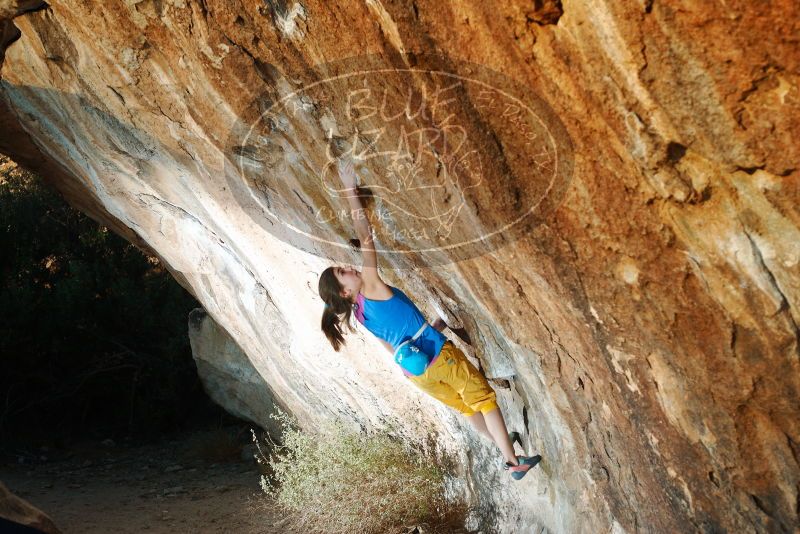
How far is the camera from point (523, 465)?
4.11 metres

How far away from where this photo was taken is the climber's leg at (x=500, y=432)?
4.15 metres

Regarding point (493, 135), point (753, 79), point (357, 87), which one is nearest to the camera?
point (753, 79)

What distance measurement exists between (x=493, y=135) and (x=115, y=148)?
3.22 meters

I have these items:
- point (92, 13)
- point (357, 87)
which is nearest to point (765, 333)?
point (357, 87)

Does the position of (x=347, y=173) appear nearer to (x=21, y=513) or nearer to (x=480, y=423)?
(x=480, y=423)

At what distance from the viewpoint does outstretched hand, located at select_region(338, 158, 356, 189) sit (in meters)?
3.57

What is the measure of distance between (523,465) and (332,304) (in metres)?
1.28

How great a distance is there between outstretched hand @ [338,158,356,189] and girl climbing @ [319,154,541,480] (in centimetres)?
47

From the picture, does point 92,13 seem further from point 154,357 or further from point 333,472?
point 154,357

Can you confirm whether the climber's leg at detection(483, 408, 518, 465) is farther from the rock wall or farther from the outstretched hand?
the rock wall

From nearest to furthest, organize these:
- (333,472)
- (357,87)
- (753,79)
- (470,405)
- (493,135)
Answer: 1. (753,79)
2. (493,135)
3. (357,87)
4. (470,405)
5. (333,472)

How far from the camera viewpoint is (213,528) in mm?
6457

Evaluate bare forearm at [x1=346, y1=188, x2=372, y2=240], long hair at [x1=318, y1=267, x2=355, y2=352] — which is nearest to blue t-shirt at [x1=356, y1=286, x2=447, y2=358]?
long hair at [x1=318, y1=267, x2=355, y2=352]

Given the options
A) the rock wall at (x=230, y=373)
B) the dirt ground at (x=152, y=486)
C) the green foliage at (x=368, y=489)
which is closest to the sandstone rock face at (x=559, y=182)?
the green foliage at (x=368, y=489)
